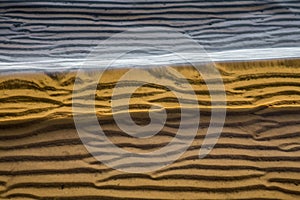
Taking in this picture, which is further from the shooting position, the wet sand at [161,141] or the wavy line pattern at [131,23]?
the wavy line pattern at [131,23]

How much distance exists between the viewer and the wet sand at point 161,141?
2.88 m

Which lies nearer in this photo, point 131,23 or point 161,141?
point 161,141

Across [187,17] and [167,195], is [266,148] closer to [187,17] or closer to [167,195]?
[167,195]

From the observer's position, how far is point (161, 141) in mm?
3121

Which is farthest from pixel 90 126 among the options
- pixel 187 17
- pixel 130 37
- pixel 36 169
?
pixel 187 17

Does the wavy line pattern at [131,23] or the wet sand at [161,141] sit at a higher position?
the wavy line pattern at [131,23]

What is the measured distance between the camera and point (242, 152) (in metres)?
3.07

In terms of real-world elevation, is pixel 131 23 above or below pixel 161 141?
above

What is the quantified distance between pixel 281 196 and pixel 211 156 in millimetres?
539

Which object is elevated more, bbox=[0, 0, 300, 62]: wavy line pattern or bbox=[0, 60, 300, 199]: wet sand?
bbox=[0, 0, 300, 62]: wavy line pattern

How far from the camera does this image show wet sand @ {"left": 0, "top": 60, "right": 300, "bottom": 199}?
9.45 feet

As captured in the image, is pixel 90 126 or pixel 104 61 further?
pixel 104 61

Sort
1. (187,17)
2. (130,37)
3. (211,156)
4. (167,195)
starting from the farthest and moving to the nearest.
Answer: (187,17)
(130,37)
(211,156)
(167,195)

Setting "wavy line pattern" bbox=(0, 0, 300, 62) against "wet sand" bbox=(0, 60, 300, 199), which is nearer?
"wet sand" bbox=(0, 60, 300, 199)
